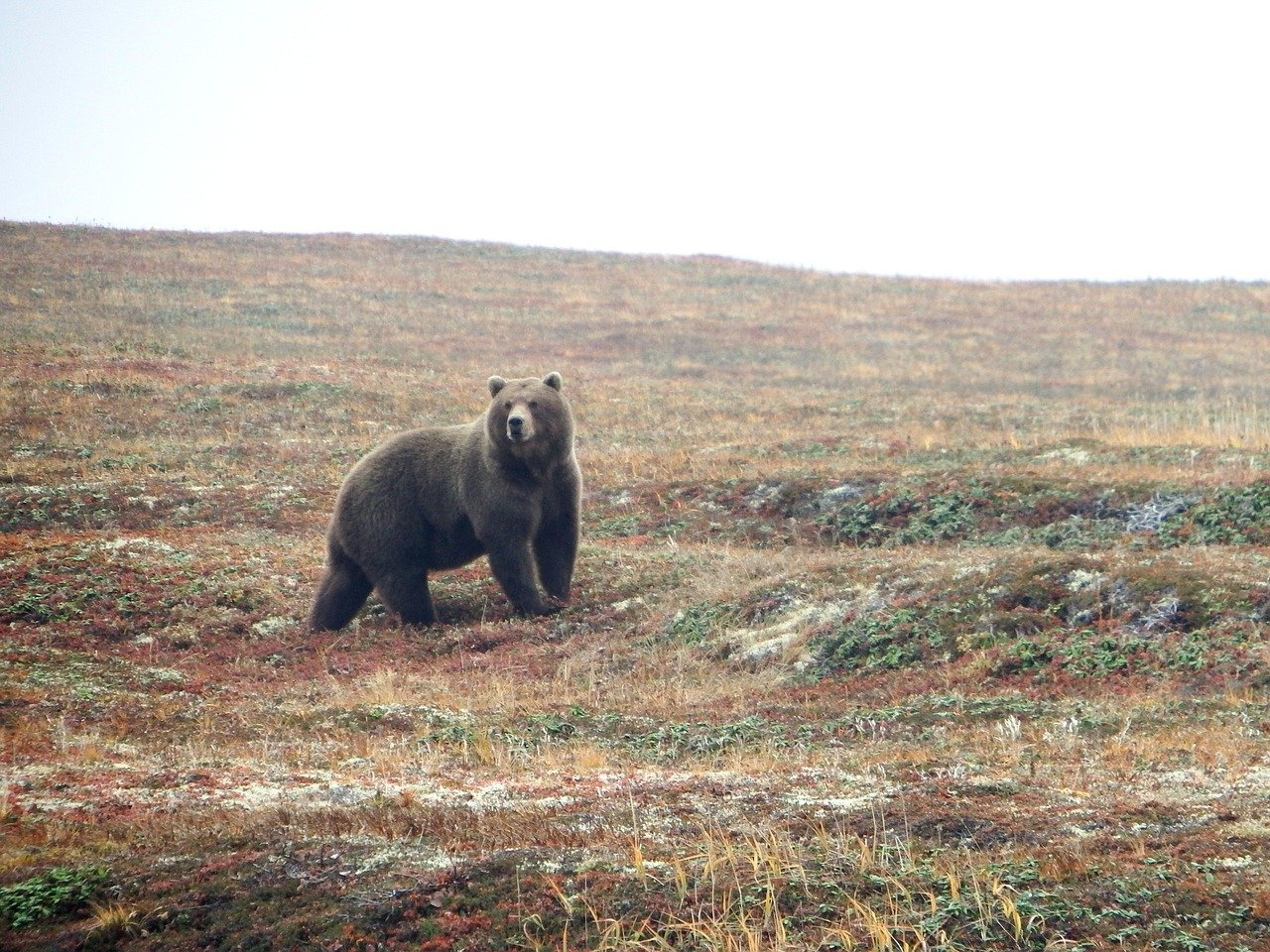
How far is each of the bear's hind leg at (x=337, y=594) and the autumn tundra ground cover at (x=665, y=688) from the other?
0.30 metres

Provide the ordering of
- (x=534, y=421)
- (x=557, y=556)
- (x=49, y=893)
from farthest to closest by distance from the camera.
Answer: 1. (x=557, y=556)
2. (x=534, y=421)
3. (x=49, y=893)

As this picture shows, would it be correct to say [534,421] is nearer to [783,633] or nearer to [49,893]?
[783,633]

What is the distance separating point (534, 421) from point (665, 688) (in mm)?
3651

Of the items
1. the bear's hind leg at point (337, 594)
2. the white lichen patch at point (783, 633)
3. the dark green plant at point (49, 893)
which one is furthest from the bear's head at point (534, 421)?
the dark green plant at point (49, 893)

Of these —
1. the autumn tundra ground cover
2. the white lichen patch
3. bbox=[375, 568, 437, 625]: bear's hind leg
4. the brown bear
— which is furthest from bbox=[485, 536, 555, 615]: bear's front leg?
the white lichen patch

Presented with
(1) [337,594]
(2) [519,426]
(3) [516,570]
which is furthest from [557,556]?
(1) [337,594]

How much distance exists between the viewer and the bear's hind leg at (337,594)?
15125mm

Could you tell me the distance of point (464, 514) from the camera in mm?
15109

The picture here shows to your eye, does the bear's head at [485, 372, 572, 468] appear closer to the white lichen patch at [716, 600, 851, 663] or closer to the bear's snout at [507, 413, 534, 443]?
the bear's snout at [507, 413, 534, 443]

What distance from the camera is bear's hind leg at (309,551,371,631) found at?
1512 cm

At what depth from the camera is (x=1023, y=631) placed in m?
12.1

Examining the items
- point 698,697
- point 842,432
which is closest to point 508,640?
point 698,697

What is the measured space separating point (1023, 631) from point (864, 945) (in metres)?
7.13

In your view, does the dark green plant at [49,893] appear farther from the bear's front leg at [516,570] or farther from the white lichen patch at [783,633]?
the bear's front leg at [516,570]
